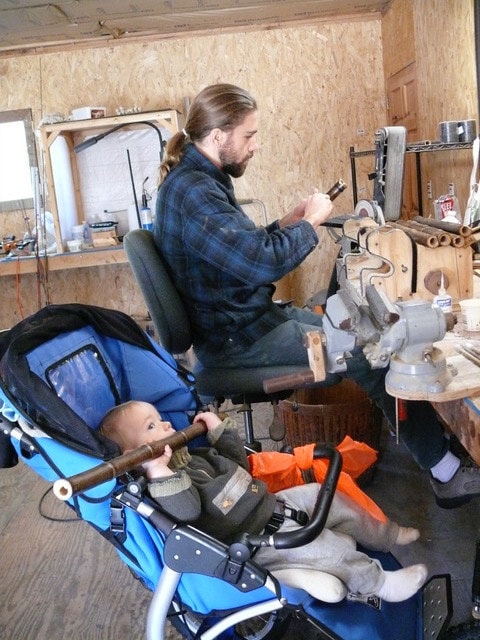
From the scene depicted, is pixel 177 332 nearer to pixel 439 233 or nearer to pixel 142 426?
pixel 142 426

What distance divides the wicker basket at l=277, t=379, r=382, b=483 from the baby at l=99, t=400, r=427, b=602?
93 cm

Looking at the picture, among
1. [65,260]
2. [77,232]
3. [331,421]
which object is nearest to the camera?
[331,421]

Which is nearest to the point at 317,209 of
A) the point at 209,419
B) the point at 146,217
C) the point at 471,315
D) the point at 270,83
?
the point at 471,315

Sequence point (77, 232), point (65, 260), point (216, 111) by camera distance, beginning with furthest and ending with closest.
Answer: point (77, 232) → point (65, 260) → point (216, 111)

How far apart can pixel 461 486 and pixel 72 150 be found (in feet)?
11.9

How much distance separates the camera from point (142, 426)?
5.18 ft

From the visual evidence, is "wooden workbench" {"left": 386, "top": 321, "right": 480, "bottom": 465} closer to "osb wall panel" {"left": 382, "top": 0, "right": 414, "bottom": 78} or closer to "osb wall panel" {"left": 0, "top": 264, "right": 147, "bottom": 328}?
"osb wall panel" {"left": 382, "top": 0, "right": 414, "bottom": 78}

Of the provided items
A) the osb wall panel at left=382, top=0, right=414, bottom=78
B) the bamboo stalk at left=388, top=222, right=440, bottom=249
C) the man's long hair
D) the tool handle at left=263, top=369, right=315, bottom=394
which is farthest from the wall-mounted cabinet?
the tool handle at left=263, top=369, right=315, bottom=394

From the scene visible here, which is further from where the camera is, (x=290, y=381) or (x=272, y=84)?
(x=272, y=84)

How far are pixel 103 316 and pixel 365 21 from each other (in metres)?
3.62

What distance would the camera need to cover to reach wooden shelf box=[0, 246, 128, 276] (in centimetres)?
411

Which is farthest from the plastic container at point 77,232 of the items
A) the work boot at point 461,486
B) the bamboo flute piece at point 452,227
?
the work boot at point 461,486

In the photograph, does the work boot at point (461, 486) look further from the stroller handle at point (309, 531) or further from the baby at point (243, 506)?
the stroller handle at point (309, 531)

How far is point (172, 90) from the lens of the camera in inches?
180
